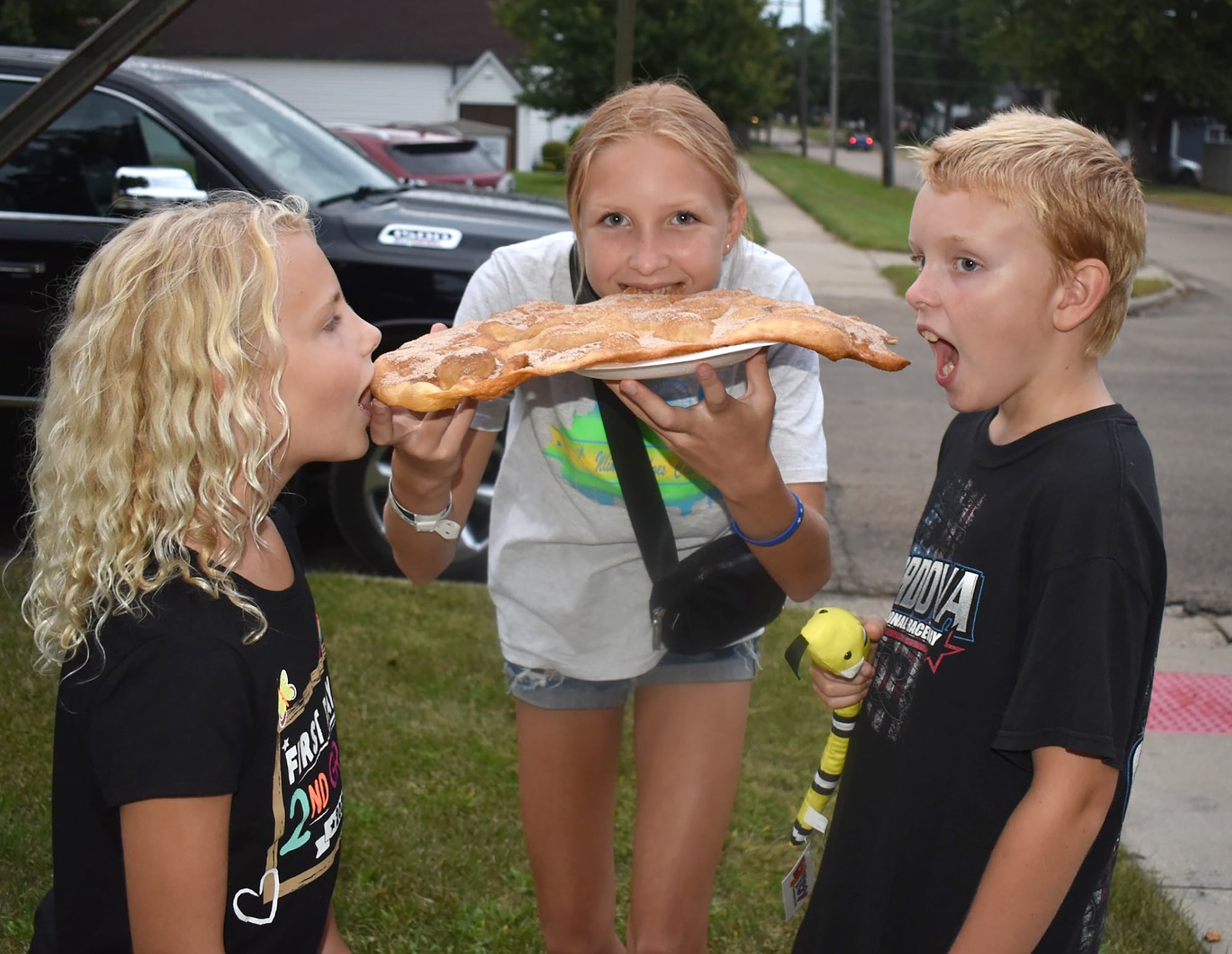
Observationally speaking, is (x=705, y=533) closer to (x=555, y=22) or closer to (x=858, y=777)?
(x=858, y=777)

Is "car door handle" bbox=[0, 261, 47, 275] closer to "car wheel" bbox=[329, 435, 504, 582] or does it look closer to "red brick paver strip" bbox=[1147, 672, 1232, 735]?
"car wheel" bbox=[329, 435, 504, 582]

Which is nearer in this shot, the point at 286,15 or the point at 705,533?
the point at 705,533

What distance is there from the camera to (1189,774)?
14.8ft

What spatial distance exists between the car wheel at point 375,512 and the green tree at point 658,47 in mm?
24252

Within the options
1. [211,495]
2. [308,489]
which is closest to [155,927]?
[211,495]

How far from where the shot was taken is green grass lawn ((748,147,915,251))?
22.2m

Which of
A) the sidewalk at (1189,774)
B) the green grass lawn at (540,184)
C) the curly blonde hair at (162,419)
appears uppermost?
the green grass lawn at (540,184)

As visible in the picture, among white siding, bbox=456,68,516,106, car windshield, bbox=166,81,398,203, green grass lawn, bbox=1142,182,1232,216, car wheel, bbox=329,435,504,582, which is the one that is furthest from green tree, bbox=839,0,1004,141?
car wheel, bbox=329,435,504,582

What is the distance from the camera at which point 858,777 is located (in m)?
2.19

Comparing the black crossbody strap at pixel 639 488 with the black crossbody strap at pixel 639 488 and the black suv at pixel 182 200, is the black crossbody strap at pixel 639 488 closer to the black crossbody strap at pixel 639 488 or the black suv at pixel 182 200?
the black crossbody strap at pixel 639 488

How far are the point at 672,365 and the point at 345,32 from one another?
5514 cm

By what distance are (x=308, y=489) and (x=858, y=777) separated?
4862mm

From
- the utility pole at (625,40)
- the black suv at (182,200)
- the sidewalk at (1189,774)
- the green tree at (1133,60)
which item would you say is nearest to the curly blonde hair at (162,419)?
the utility pole at (625,40)

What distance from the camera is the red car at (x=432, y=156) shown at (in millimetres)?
14297
